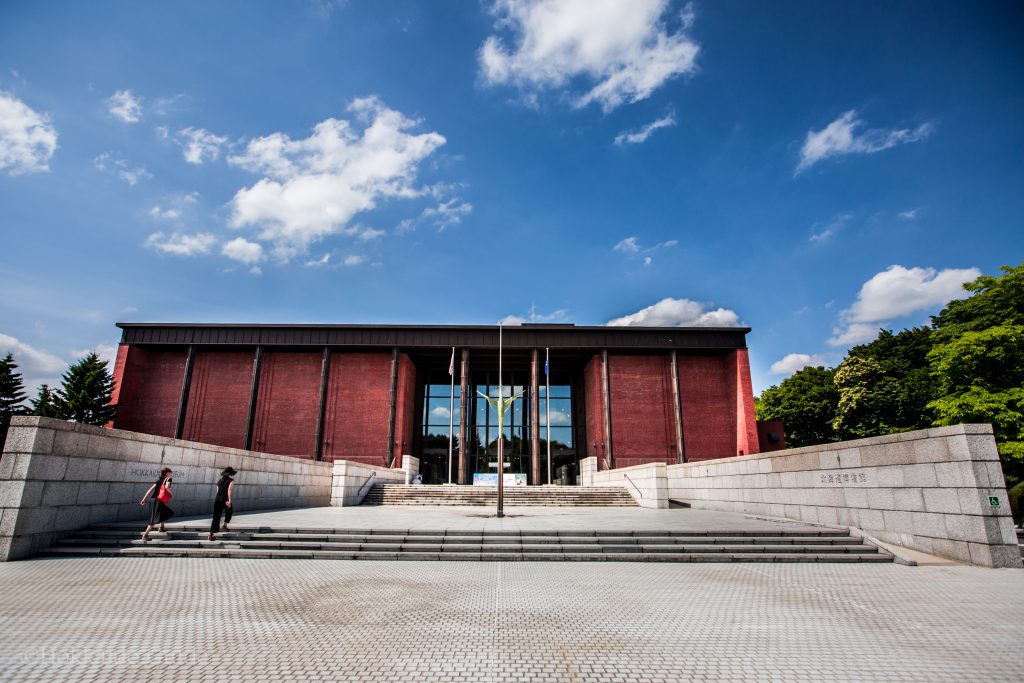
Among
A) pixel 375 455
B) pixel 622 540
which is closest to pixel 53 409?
pixel 375 455

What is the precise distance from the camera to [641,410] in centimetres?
3700

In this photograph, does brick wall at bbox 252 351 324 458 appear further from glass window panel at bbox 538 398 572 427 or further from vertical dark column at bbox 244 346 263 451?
glass window panel at bbox 538 398 572 427

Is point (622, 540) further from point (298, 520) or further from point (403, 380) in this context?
point (403, 380)

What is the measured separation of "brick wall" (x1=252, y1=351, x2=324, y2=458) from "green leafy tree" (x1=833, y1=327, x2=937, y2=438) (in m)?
40.7

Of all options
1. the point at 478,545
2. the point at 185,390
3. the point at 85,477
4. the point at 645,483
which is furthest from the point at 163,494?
the point at 185,390

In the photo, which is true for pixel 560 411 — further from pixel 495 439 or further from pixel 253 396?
pixel 253 396

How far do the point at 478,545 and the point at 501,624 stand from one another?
4.86 m

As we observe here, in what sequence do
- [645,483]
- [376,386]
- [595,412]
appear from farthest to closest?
[595,412], [376,386], [645,483]

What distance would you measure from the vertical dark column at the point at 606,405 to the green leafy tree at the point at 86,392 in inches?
Answer: 1336

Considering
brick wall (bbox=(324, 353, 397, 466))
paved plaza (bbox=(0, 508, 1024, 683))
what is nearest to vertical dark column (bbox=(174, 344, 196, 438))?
brick wall (bbox=(324, 353, 397, 466))

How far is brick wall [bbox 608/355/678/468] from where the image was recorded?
119 ft

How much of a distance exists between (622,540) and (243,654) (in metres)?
7.77

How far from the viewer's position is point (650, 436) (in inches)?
1437

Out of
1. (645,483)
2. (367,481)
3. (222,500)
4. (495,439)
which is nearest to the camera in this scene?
(222,500)
